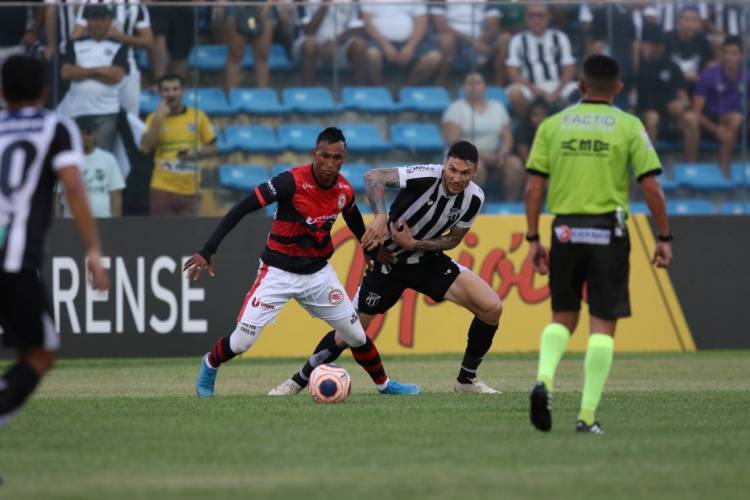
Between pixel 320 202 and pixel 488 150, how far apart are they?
794cm

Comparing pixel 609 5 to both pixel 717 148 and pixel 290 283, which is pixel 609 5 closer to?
pixel 717 148

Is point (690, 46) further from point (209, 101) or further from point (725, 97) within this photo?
point (209, 101)

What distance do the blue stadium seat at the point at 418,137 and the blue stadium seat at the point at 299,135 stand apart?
99 centimetres

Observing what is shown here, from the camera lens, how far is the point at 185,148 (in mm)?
18562

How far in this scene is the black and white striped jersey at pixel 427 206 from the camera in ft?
38.8

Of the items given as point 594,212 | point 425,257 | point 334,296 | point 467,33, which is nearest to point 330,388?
point 334,296

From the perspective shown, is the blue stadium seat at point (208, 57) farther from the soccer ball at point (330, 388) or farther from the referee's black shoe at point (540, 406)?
the referee's black shoe at point (540, 406)

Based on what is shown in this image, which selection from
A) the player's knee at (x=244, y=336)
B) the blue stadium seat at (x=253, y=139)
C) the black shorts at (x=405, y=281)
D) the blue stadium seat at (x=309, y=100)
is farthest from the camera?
the blue stadium seat at (x=309, y=100)

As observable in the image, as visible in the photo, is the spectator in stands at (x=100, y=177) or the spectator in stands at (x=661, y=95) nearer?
the spectator in stands at (x=100, y=177)

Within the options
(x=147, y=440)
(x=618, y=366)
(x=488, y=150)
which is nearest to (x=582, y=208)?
(x=147, y=440)

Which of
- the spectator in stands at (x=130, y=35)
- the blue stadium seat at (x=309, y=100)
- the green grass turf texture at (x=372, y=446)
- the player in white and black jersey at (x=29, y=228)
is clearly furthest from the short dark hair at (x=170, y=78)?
the player in white and black jersey at (x=29, y=228)

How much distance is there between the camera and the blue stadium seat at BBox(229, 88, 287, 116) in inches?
742

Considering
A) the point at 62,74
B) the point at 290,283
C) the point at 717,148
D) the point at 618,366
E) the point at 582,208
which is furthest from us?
the point at 717,148

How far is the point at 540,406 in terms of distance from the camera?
8.54m
